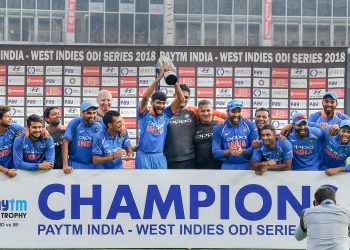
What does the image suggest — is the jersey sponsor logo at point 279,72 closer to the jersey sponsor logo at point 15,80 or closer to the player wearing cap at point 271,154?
the jersey sponsor logo at point 15,80

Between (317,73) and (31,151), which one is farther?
(317,73)

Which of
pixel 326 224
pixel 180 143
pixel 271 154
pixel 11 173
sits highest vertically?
pixel 180 143

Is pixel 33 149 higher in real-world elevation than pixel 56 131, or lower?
lower

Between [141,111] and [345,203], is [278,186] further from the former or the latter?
[141,111]

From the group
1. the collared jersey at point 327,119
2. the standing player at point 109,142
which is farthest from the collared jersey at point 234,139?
the collared jersey at point 327,119

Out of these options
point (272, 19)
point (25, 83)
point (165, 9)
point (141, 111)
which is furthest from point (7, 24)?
point (141, 111)

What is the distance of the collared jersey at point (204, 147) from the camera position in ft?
39.5

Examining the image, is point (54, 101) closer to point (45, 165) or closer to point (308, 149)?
point (45, 165)

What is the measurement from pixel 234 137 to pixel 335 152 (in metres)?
1.19

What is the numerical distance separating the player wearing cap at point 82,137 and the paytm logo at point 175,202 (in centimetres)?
57

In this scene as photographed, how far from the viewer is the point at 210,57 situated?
20.2 m

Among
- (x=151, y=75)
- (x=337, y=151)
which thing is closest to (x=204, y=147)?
(x=337, y=151)

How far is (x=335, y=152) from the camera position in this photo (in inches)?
455

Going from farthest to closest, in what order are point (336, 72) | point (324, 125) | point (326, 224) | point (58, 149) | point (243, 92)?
point (243, 92) → point (336, 72) → point (324, 125) → point (58, 149) → point (326, 224)
